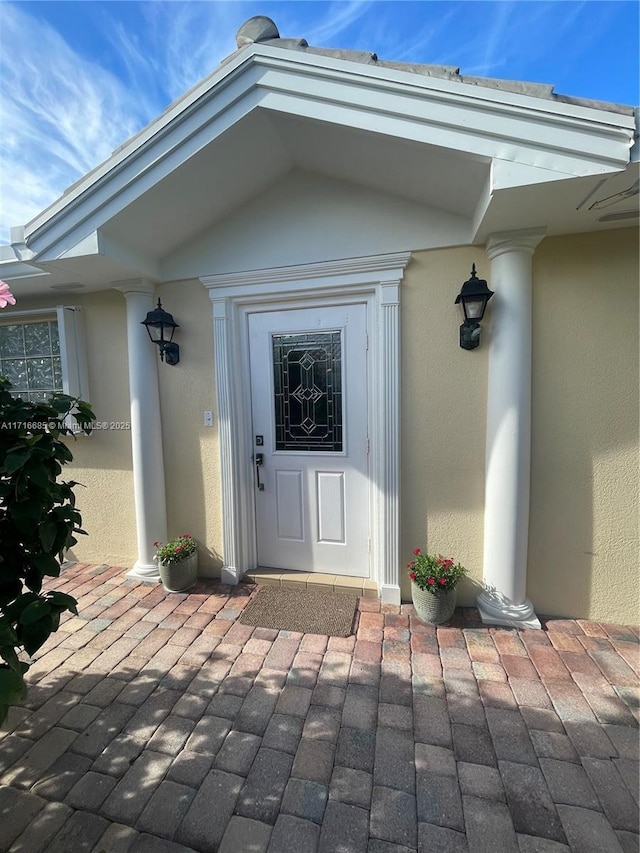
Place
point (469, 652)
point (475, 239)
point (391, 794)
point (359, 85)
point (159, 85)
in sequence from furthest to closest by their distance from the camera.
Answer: point (159, 85), point (475, 239), point (469, 652), point (359, 85), point (391, 794)

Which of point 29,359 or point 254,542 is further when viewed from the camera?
point 29,359

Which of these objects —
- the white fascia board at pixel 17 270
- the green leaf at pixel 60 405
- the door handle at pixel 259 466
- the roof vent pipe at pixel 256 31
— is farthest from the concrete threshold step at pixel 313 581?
the roof vent pipe at pixel 256 31

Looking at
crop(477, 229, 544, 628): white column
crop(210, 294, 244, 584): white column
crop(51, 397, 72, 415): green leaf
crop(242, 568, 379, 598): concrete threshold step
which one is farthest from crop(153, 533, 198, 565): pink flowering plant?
crop(477, 229, 544, 628): white column

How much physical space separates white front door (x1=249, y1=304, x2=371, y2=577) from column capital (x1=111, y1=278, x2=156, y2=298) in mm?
866

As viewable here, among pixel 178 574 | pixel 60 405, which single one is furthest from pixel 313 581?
pixel 60 405

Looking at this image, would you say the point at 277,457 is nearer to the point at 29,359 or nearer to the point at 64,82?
the point at 29,359

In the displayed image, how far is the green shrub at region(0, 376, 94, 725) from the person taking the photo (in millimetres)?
1208

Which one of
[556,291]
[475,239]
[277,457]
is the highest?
[475,239]

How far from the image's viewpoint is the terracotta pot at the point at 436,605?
2297 millimetres

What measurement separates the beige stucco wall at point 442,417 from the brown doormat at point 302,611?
691 millimetres

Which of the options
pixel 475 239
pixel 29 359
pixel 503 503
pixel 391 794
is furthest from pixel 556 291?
pixel 29 359

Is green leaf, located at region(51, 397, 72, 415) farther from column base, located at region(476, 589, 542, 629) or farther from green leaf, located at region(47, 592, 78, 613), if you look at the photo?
column base, located at region(476, 589, 542, 629)

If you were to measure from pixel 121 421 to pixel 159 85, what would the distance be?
→ 8.16 feet

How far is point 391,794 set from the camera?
1346mm
